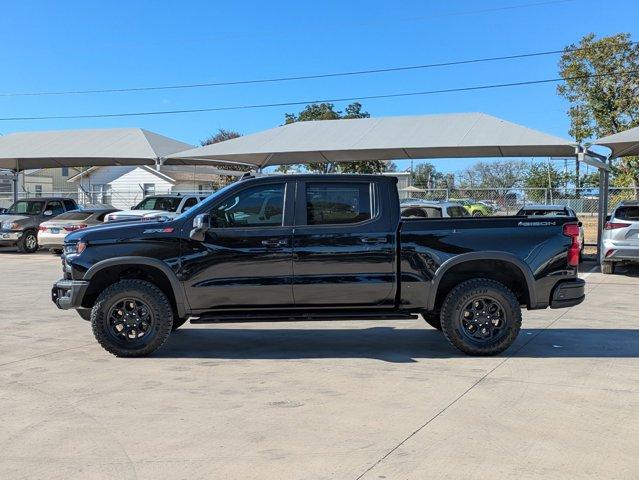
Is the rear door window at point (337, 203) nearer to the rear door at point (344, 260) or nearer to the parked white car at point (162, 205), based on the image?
the rear door at point (344, 260)

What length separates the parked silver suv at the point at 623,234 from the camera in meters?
13.4

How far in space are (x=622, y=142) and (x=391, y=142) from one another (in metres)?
6.30

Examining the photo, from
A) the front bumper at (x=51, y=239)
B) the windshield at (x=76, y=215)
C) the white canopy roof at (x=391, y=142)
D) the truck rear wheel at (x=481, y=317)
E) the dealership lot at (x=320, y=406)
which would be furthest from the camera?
the windshield at (x=76, y=215)

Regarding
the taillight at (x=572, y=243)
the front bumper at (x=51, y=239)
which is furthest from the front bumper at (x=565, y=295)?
the front bumper at (x=51, y=239)

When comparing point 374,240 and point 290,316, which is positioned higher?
point 374,240

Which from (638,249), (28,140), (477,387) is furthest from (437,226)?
(28,140)

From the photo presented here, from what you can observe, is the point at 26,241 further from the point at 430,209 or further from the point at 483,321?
the point at 483,321

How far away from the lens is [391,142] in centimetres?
1900

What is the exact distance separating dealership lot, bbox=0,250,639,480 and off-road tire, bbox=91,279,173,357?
0.17 metres

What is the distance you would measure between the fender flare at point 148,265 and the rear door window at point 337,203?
1.53m

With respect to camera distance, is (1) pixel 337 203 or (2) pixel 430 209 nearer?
(1) pixel 337 203

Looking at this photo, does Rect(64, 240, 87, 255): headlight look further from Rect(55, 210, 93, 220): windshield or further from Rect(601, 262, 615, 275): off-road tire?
Rect(55, 210, 93, 220): windshield

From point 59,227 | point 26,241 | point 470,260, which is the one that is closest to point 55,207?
point 26,241

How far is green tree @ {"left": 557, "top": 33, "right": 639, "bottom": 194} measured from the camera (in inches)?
1435
